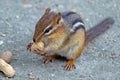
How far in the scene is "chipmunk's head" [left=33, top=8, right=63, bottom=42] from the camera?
14.2ft

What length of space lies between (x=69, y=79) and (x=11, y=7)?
72.0 inches

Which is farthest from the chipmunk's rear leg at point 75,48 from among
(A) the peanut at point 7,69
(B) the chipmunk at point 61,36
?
(A) the peanut at point 7,69

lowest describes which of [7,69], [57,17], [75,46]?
[7,69]

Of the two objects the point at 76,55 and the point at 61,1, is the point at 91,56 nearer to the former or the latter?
the point at 76,55

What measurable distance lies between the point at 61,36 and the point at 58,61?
0.39 metres

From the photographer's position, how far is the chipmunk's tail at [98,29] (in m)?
5.20

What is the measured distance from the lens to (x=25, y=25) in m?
5.59

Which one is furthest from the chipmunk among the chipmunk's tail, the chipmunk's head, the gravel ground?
the chipmunk's tail

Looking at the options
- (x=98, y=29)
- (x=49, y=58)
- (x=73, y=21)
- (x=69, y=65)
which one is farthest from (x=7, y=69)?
(x=98, y=29)

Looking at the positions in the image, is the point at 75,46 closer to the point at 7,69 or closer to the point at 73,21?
the point at 73,21

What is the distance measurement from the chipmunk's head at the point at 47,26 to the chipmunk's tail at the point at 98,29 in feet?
2.22

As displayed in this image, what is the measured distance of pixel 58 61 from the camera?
192 inches

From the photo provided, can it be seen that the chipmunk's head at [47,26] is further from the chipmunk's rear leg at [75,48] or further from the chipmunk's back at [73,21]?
the chipmunk's rear leg at [75,48]

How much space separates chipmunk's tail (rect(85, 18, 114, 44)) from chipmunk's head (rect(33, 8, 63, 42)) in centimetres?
68
